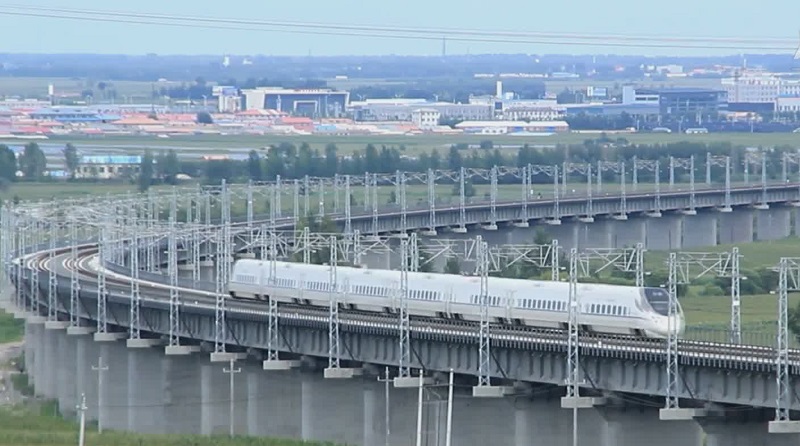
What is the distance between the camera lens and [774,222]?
18100cm

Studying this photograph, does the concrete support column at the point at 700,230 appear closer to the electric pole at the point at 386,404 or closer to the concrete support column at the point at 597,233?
the concrete support column at the point at 597,233

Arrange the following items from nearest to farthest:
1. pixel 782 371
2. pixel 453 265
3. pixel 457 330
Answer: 1. pixel 782 371
2. pixel 457 330
3. pixel 453 265

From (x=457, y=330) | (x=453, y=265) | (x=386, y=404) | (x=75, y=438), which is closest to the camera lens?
(x=457, y=330)

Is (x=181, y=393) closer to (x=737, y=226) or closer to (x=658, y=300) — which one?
(x=658, y=300)

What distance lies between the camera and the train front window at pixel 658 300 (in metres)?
77.1

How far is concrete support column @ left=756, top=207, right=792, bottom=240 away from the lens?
179625mm

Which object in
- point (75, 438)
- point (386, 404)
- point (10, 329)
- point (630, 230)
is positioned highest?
point (630, 230)

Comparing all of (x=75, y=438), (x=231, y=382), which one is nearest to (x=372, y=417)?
(x=75, y=438)

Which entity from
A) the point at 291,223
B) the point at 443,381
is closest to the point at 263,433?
the point at 443,381

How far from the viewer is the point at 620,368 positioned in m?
74.2

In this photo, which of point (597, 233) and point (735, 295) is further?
point (597, 233)

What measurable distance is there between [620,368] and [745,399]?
226 inches

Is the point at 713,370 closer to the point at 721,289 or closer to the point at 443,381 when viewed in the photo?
the point at 443,381

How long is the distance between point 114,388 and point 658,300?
27.9 metres
